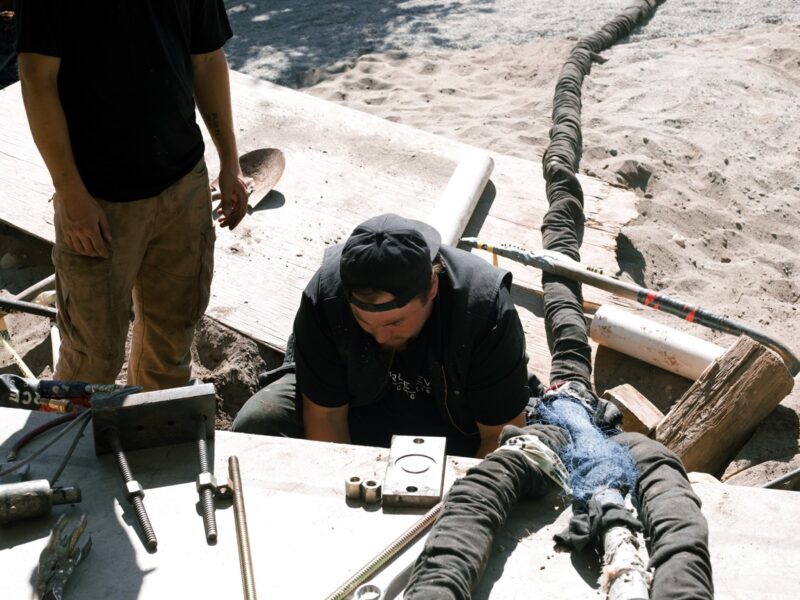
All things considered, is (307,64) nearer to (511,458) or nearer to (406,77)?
(406,77)

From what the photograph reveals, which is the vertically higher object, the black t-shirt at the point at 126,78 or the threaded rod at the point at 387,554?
the black t-shirt at the point at 126,78

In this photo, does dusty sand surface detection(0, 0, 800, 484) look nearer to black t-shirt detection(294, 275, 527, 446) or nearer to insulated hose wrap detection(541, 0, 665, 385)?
insulated hose wrap detection(541, 0, 665, 385)

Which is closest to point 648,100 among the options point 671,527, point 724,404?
point 724,404

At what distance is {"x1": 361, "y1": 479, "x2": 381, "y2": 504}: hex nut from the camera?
212 cm

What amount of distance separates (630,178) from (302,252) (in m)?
2.04

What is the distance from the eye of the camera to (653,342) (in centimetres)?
367

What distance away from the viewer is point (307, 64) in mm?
7234

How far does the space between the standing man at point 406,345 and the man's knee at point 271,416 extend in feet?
0.05

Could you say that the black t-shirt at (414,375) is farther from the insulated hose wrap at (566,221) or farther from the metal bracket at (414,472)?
the insulated hose wrap at (566,221)

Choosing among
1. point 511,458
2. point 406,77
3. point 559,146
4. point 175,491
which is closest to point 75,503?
point 175,491

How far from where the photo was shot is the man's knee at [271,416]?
121 inches

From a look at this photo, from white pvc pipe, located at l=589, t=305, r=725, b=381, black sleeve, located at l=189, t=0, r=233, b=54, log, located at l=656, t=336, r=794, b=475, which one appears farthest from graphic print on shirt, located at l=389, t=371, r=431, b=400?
black sleeve, located at l=189, t=0, r=233, b=54

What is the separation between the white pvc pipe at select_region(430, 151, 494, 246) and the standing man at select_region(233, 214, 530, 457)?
138cm

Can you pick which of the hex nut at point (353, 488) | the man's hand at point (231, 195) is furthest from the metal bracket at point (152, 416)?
the man's hand at point (231, 195)
